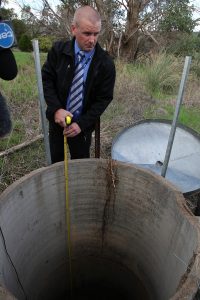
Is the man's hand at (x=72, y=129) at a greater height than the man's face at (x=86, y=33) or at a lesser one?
lesser

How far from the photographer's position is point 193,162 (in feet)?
8.34

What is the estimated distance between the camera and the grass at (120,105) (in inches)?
112

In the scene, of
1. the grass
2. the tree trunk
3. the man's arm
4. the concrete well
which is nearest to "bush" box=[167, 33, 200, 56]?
the tree trunk

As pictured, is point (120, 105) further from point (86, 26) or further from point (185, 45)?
point (185, 45)

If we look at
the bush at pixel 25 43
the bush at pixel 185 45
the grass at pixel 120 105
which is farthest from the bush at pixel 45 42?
the grass at pixel 120 105

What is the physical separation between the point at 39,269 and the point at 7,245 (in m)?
0.45

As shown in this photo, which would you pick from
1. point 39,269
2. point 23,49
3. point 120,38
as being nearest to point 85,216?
point 39,269

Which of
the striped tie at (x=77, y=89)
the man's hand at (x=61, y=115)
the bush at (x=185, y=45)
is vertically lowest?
the bush at (x=185, y=45)

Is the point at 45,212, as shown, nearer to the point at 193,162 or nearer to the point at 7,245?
the point at 7,245

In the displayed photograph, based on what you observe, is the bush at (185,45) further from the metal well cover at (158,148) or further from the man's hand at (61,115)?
the man's hand at (61,115)

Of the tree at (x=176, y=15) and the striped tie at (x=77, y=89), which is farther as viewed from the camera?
the tree at (x=176, y=15)

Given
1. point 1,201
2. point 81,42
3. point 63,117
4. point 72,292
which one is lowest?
point 72,292

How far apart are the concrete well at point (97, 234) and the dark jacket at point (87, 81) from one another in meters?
0.37

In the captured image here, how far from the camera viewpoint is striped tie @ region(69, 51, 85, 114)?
1.86 meters
